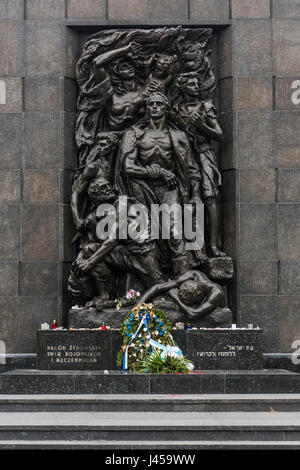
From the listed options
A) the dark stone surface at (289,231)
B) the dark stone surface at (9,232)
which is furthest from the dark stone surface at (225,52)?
the dark stone surface at (9,232)

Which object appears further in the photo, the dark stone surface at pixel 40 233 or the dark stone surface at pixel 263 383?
the dark stone surface at pixel 40 233

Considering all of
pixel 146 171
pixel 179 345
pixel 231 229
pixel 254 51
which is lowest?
pixel 179 345

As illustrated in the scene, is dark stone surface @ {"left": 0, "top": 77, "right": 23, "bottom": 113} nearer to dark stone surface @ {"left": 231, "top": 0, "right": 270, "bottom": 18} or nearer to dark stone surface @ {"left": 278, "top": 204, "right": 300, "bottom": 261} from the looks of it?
dark stone surface @ {"left": 231, "top": 0, "right": 270, "bottom": 18}

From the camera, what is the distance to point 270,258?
59.2ft

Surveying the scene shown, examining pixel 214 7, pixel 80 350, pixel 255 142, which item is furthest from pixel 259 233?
pixel 214 7

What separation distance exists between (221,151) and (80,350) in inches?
256

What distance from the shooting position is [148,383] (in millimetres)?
15117

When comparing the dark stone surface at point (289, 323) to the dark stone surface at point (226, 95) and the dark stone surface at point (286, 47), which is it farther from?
the dark stone surface at point (286, 47)

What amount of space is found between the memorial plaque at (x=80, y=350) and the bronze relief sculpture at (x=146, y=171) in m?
0.66

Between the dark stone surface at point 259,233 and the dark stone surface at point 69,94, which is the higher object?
the dark stone surface at point 69,94

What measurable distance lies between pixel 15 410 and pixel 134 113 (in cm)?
823

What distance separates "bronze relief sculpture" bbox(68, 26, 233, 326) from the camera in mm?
17344

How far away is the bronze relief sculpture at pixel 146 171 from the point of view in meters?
17.3

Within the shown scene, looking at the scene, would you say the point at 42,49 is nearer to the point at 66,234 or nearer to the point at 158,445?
the point at 66,234
